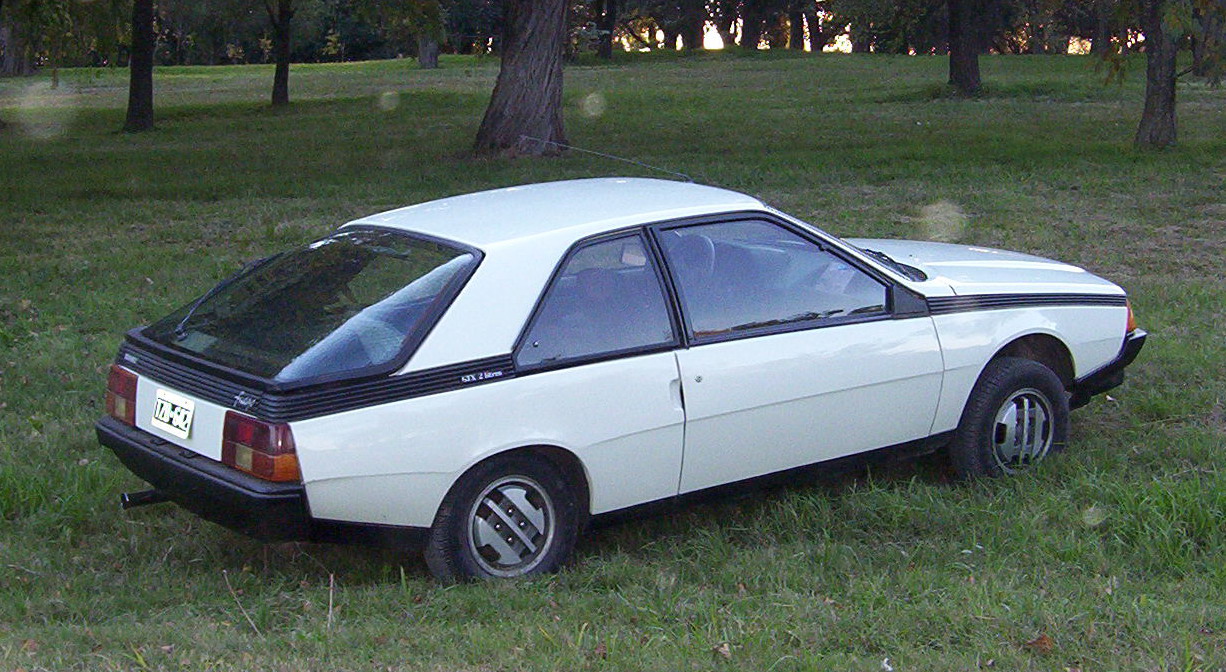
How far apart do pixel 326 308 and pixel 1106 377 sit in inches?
139

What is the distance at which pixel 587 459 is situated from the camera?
491 centimetres

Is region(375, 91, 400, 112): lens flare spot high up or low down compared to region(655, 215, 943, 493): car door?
up

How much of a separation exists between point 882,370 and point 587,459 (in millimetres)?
1350

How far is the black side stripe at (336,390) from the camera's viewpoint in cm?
448

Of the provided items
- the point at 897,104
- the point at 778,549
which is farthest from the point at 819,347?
the point at 897,104

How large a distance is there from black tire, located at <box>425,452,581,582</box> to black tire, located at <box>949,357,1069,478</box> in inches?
72.0

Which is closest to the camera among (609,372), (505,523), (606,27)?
(505,523)

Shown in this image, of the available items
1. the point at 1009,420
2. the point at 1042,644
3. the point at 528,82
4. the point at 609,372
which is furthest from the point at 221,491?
the point at 528,82

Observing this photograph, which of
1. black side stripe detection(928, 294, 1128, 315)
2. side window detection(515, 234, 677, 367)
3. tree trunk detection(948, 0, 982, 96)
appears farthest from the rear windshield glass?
tree trunk detection(948, 0, 982, 96)

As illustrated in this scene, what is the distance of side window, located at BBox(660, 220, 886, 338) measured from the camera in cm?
530

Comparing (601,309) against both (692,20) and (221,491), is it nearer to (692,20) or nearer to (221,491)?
(221,491)

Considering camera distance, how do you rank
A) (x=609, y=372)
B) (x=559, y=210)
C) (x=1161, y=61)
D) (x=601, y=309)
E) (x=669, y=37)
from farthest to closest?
(x=669, y=37), (x=1161, y=61), (x=559, y=210), (x=601, y=309), (x=609, y=372)

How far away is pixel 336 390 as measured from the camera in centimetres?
452

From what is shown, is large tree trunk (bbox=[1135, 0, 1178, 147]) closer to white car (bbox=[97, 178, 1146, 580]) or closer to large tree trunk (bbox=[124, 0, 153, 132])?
white car (bbox=[97, 178, 1146, 580])
